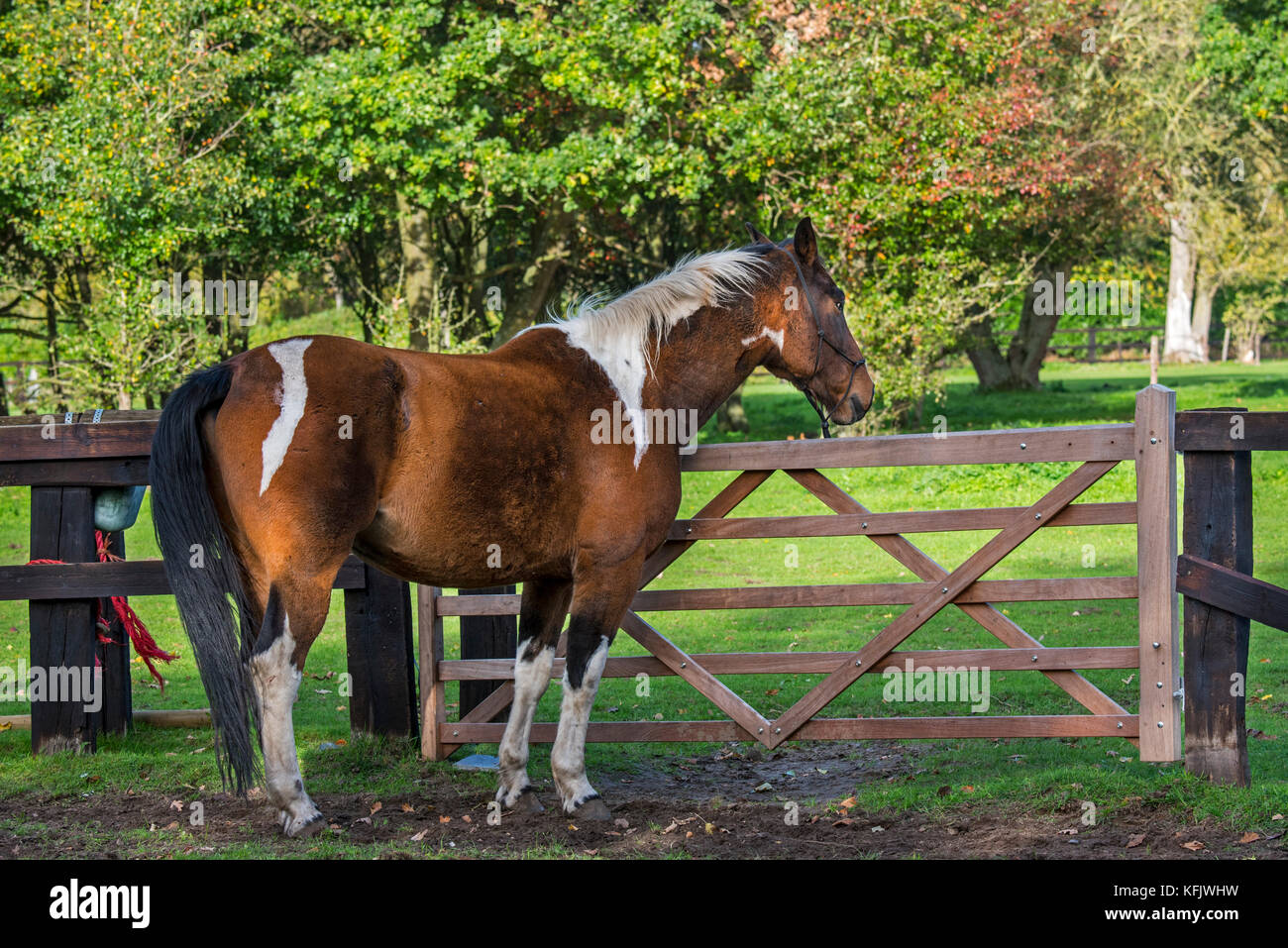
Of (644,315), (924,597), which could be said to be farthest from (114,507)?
(924,597)

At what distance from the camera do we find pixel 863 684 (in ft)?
27.4

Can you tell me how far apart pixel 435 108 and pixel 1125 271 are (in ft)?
79.2

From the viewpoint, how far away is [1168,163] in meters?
30.5

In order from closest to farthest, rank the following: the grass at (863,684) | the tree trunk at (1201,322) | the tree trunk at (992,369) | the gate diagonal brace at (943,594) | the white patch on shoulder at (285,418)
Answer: the white patch on shoulder at (285,418) < the gate diagonal brace at (943,594) < the grass at (863,684) < the tree trunk at (992,369) < the tree trunk at (1201,322)

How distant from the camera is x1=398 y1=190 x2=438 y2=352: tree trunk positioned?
1934cm

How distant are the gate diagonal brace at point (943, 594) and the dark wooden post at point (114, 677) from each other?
3714 millimetres

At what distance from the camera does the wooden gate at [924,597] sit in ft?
17.8

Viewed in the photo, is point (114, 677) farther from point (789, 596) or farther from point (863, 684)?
point (863, 684)

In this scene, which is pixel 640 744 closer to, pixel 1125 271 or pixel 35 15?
pixel 35 15

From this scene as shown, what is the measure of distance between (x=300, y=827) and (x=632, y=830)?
1.43 metres

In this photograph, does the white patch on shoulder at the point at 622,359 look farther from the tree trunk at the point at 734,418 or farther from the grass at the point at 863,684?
the tree trunk at the point at 734,418

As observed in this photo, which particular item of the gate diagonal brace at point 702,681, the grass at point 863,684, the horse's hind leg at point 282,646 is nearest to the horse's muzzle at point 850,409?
the gate diagonal brace at point 702,681

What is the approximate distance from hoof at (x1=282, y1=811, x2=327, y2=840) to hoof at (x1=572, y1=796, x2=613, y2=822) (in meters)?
1.13

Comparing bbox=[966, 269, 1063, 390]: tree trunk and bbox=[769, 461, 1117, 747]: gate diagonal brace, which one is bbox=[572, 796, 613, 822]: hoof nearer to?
bbox=[769, 461, 1117, 747]: gate diagonal brace
